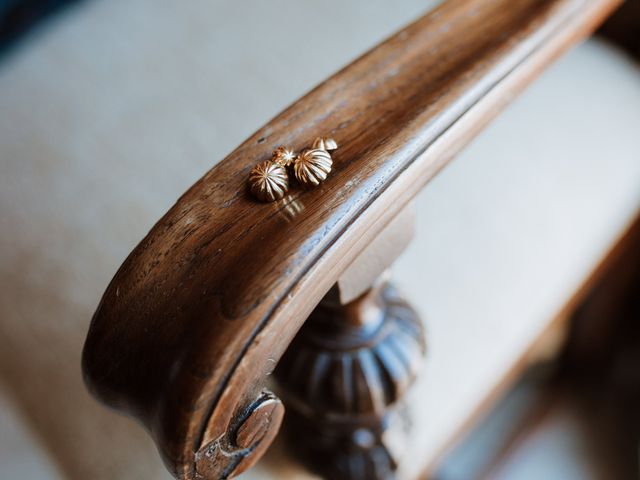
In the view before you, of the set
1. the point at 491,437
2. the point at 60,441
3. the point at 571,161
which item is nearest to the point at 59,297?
the point at 60,441

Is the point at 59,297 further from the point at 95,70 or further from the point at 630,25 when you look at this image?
the point at 630,25

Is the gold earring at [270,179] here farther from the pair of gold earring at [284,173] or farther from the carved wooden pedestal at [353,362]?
the carved wooden pedestal at [353,362]

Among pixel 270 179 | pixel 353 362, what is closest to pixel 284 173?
pixel 270 179

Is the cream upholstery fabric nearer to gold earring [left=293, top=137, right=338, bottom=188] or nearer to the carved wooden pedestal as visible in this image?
the carved wooden pedestal

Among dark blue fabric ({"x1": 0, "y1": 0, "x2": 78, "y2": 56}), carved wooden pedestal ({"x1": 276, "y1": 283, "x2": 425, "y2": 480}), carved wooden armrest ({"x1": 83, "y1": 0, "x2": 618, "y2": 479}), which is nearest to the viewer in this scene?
carved wooden armrest ({"x1": 83, "y1": 0, "x2": 618, "y2": 479})

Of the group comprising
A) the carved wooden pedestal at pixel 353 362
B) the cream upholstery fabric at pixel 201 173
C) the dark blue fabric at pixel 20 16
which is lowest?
the carved wooden pedestal at pixel 353 362

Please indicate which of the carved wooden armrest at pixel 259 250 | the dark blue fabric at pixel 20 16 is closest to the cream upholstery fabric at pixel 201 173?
the dark blue fabric at pixel 20 16

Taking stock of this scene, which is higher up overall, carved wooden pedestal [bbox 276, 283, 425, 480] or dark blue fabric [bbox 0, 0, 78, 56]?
dark blue fabric [bbox 0, 0, 78, 56]

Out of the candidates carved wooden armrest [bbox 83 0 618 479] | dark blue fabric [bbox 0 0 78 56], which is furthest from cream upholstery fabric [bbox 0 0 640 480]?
carved wooden armrest [bbox 83 0 618 479]
